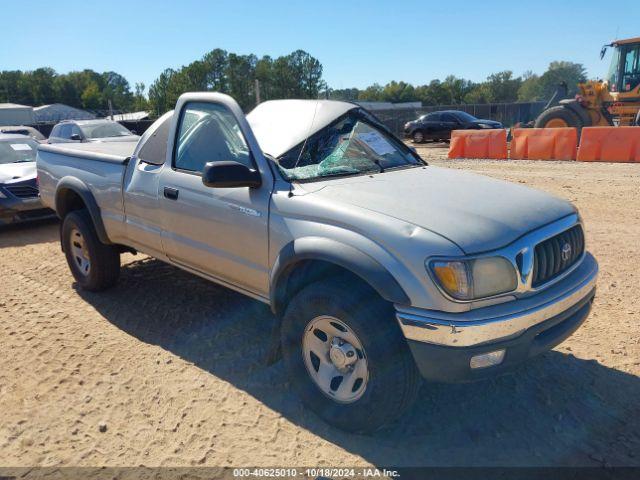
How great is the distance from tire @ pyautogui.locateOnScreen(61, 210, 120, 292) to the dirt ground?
0.64 ft

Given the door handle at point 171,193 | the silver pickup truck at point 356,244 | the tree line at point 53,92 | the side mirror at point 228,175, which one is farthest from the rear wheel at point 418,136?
the tree line at point 53,92

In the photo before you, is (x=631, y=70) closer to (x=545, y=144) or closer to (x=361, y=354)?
(x=545, y=144)

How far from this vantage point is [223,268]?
3.60m

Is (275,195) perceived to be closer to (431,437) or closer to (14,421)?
(431,437)

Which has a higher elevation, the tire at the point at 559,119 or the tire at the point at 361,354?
the tire at the point at 559,119

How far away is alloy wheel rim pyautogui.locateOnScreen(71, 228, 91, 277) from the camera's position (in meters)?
5.08

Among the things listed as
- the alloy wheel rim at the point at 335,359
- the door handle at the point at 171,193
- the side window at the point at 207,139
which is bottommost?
the alloy wheel rim at the point at 335,359

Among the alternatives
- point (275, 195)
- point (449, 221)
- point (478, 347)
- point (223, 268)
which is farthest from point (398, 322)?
point (223, 268)

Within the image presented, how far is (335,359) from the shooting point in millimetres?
2826

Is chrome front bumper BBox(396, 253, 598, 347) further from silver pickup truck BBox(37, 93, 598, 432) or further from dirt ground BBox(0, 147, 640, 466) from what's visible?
dirt ground BBox(0, 147, 640, 466)

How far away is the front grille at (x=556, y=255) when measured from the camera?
2.69m

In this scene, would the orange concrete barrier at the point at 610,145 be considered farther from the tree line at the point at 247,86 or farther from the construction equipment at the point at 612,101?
the tree line at the point at 247,86

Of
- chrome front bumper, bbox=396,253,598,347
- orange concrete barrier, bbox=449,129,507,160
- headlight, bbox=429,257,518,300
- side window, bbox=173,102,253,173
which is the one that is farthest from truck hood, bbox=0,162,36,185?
orange concrete barrier, bbox=449,129,507,160

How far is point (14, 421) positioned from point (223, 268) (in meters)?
1.58
